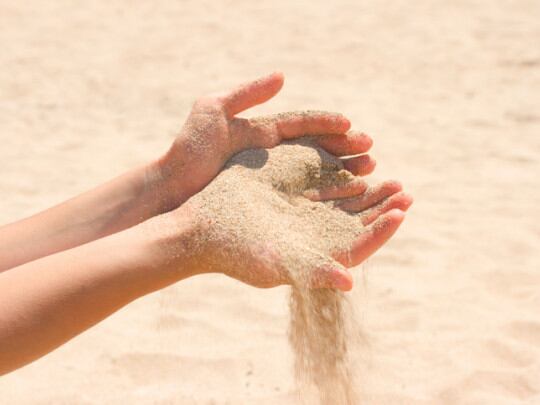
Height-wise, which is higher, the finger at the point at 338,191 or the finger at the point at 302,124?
the finger at the point at 302,124

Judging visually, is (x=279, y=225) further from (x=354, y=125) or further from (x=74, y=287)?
(x=354, y=125)

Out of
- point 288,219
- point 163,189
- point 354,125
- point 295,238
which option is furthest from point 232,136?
point 354,125

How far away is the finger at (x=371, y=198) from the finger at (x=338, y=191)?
20 mm

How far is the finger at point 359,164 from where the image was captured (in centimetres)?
222

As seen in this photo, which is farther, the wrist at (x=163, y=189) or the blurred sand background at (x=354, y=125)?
the blurred sand background at (x=354, y=125)

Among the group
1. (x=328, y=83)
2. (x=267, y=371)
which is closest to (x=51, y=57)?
(x=328, y=83)

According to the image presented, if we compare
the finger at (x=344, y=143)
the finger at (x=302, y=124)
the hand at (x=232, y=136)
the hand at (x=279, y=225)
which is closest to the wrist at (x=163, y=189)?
the hand at (x=232, y=136)

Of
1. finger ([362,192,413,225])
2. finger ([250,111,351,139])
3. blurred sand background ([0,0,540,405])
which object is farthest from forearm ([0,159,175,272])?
finger ([362,192,413,225])

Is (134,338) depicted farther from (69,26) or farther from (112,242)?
(69,26)

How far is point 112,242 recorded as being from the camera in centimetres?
175

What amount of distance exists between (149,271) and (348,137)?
0.80 meters

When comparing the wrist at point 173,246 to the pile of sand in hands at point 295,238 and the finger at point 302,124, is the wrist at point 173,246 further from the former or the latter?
the finger at point 302,124

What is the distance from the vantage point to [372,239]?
1859mm

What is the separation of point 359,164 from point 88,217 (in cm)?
83
